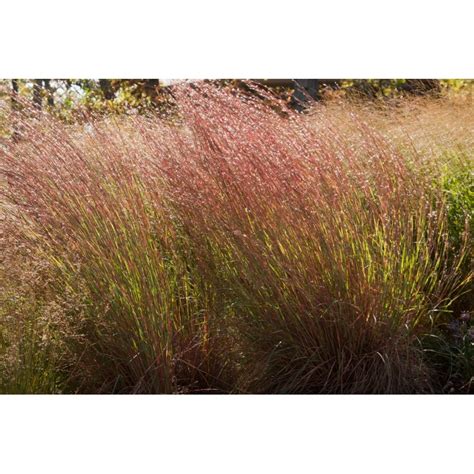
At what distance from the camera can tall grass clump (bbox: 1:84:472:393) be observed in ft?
13.6

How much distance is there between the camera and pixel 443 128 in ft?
19.4

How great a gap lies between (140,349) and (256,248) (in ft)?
2.65

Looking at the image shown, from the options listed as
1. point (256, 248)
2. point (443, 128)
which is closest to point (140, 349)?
point (256, 248)

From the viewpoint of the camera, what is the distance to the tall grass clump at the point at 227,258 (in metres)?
4.15

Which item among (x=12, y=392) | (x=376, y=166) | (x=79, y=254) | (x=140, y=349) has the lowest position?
(x=12, y=392)

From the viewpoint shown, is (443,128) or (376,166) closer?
(376,166)

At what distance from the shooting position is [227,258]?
4.40 meters

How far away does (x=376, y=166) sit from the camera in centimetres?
459
